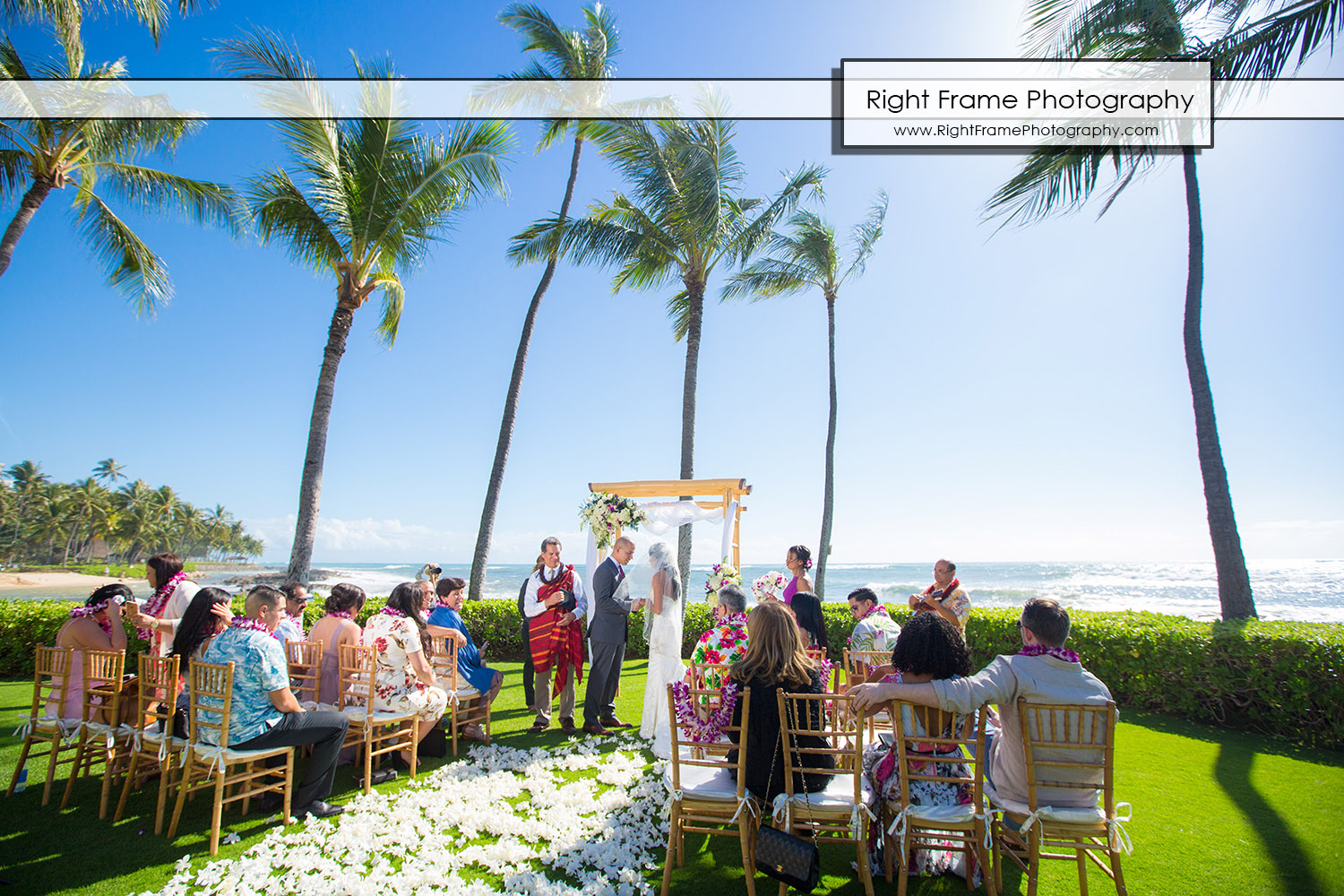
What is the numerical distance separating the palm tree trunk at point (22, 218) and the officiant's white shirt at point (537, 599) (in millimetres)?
9543

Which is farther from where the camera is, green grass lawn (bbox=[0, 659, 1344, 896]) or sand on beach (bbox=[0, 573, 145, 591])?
sand on beach (bbox=[0, 573, 145, 591])

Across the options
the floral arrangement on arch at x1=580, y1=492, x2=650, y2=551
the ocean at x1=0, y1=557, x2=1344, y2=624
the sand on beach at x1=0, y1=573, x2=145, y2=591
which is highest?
the floral arrangement on arch at x1=580, y1=492, x2=650, y2=551

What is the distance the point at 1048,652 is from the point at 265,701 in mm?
5006

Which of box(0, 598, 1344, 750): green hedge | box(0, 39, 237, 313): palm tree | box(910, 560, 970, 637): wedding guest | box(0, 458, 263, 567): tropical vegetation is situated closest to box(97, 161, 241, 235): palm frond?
box(0, 39, 237, 313): palm tree

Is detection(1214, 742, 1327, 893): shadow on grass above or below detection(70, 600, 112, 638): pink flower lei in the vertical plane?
below

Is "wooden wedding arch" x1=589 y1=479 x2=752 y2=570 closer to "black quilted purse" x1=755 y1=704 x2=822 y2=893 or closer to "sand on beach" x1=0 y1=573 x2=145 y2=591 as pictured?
"black quilted purse" x1=755 y1=704 x2=822 y2=893

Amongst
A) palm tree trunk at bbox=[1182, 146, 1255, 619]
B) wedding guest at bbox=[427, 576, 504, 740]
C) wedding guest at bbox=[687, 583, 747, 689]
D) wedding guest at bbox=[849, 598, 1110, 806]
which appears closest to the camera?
wedding guest at bbox=[849, 598, 1110, 806]

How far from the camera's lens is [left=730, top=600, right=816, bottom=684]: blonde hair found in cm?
349

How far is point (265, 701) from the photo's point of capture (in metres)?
4.27

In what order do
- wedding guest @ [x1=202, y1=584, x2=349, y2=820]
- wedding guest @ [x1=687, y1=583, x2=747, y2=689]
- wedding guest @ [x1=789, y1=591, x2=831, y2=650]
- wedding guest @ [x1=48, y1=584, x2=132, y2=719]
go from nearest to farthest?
wedding guest @ [x1=202, y1=584, x2=349, y2=820], wedding guest @ [x1=687, y1=583, x2=747, y2=689], wedding guest @ [x1=48, y1=584, x2=132, y2=719], wedding guest @ [x1=789, y1=591, x2=831, y2=650]

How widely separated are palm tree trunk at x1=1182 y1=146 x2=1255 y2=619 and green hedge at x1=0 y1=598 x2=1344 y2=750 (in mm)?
736

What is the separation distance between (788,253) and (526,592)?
490 inches

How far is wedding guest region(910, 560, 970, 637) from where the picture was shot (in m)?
6.42

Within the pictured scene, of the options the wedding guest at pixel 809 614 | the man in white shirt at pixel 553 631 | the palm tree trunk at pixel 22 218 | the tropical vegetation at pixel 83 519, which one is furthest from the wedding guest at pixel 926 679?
the tropical vegetation at pixel 83 519
